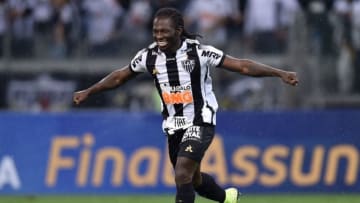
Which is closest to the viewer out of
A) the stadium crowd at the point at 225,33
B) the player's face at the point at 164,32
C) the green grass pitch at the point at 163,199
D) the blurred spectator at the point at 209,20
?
the player's face at the point at 164,32

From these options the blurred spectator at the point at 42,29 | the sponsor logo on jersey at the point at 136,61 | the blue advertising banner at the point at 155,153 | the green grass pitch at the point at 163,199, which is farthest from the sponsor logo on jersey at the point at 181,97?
the blurred spectator at the point at 42,29

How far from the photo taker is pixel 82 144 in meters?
17.1

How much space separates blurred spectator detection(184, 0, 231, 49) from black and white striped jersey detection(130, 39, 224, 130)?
8530 mm

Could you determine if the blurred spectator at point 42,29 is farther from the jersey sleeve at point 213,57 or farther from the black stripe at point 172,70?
the jersey sleeve at point 213,57

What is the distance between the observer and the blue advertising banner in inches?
665

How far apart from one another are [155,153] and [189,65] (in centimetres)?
644

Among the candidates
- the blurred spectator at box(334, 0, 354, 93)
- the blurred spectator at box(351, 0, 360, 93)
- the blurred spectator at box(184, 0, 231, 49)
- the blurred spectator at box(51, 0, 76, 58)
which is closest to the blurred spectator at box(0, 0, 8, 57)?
the blurred spectator at box(51, 0, 76, 58)

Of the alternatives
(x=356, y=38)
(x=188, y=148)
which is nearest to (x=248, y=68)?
(x=188, y=148)

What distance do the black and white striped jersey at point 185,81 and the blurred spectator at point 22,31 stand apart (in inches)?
365

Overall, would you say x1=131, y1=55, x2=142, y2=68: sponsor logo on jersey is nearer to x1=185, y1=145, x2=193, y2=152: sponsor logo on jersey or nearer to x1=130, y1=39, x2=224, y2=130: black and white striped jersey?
x1=130, y1=39, x2=224, y2=130: black and white striped jersey

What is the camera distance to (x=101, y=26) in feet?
65.4

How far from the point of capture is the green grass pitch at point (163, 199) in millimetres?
15541

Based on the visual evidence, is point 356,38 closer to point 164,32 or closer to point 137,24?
point 137,24

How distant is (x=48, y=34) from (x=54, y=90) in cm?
103
